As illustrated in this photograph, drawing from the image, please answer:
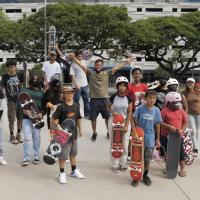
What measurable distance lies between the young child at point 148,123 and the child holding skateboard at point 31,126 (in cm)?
163

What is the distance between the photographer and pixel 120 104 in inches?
252

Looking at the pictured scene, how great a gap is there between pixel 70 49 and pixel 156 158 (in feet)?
104

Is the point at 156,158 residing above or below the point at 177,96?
below

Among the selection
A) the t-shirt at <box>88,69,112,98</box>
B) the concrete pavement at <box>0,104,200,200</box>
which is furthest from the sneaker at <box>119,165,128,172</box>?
the t-shirt at <box>88,69,112,98</box>

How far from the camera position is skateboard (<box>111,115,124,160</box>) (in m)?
6.16

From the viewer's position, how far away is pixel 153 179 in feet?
19.6

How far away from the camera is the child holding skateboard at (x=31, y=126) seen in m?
6.41

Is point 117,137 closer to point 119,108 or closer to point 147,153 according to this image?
point 119,108

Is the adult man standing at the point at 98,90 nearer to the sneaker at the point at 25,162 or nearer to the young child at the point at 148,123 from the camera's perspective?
the sneaker at the point at 25,162

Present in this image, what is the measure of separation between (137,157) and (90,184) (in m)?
0.74

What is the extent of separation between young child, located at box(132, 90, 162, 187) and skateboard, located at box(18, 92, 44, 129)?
1525 mm

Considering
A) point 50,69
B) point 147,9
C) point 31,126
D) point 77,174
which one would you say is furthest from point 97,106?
point 147,9

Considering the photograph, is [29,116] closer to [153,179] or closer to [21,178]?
[21,178]

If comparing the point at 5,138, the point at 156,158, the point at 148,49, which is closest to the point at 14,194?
the point at 156,158
